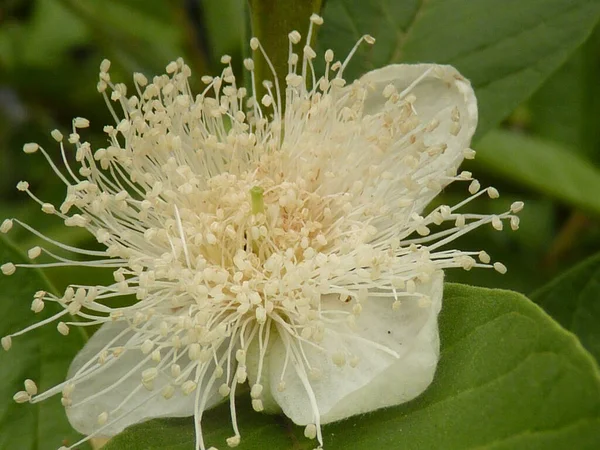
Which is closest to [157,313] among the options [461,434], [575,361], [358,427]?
[358,427]

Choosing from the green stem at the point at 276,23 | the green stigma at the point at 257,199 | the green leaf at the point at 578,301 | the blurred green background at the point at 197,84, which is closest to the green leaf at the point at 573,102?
the blurred green background at the point at 197,84

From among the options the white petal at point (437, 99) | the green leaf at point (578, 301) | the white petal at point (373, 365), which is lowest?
the green leaf at point (578, 301)

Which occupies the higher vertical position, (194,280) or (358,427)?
(194,280)

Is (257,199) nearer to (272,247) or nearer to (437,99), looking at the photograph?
(272,247)

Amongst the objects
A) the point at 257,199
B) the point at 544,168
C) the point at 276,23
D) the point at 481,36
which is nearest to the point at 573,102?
the point at 544,168

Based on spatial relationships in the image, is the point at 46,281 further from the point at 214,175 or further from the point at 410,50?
the point at 410,50

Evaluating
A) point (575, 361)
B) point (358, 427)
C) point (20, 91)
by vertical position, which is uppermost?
point (575, 361)

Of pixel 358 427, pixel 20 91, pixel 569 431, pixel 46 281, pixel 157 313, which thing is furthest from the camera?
pixel 20 91

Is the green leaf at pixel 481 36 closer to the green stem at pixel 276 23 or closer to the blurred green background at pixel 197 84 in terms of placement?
the green stem at pixel 276 23
